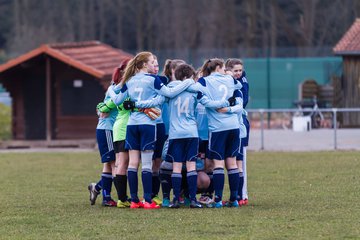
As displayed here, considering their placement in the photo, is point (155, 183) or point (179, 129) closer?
point (179, 129)

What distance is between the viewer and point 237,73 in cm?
1281

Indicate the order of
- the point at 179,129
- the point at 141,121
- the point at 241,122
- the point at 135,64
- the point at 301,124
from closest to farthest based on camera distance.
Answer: the point at 179,129
the point at 141,121
the point at 135,64
the point at 241,122
the point at 301,124

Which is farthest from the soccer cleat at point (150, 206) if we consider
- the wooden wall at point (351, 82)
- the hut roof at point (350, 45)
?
the wooden wall at point (351, 82)

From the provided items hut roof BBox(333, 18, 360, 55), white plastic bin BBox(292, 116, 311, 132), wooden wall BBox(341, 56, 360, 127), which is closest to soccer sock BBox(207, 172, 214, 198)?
white plastic bin BBox(292, 116, 311, 132)

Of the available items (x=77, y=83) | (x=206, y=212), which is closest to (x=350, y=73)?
(x=77, y=83)

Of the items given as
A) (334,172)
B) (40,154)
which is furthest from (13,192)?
(40,154)

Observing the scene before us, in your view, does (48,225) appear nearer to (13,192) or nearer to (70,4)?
(13,192)

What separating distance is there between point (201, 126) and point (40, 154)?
45.2ft

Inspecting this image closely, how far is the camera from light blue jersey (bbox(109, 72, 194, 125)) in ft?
40.4

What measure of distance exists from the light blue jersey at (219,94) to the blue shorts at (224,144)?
61 mm

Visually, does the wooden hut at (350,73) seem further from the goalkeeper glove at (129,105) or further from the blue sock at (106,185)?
the goalkeeper glove at (129,105)

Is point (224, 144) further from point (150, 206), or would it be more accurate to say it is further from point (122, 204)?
point (122, 204)

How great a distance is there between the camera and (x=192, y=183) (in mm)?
12266

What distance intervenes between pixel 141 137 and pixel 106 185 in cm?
104
